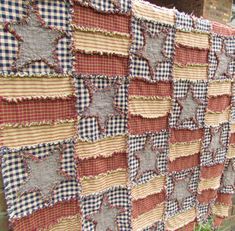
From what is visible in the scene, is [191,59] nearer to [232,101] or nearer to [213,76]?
[213,76]

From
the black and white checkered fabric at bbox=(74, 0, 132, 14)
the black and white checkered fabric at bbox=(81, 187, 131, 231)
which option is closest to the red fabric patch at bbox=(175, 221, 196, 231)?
the black and white checkered fabric at bbox=(81, 187, 131, 231)

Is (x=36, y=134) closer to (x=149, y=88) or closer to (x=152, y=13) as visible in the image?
(x=149, y=88)

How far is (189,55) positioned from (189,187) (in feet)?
2.56

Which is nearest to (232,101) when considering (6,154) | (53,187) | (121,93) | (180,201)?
(180,201)

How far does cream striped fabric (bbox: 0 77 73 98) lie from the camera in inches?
34.1

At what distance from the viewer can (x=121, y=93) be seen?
3.69 ft

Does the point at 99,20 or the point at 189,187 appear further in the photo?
the point at 189,187

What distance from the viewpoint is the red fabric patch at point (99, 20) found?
0.96 m

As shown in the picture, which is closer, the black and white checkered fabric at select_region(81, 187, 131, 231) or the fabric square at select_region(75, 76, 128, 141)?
the fabric square at select_region(75, 76, 128, 141)

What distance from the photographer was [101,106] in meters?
1.08

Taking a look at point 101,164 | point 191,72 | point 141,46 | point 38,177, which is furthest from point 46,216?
point 191,72

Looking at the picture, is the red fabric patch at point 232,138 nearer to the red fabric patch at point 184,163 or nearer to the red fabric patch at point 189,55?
the red fabric patch at point 184,163

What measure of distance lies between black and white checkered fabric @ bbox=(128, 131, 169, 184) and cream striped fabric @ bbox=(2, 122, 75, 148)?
1.05 ft

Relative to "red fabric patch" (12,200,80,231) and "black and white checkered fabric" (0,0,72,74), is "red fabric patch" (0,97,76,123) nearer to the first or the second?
"black and white checkered fabric" (0,0,72,74)
